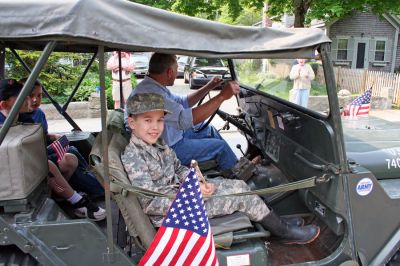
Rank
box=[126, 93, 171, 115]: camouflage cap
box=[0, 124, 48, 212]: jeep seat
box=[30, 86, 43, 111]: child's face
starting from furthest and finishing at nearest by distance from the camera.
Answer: box=[30, 86, 43, 111]: child's face, box=[126, 93, 171, 115]: camouflage cap, box=[0, 124, 48, 212]: jeep seat

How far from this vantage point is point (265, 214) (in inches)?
100

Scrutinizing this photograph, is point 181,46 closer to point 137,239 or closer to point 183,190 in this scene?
point 183,190

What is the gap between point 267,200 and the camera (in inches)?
124

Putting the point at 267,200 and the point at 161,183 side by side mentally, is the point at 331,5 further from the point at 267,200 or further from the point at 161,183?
the point at 161,183

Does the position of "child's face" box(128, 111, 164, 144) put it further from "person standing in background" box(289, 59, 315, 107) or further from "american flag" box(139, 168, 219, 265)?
"person standing in background" box(289, 59, 315, 107)

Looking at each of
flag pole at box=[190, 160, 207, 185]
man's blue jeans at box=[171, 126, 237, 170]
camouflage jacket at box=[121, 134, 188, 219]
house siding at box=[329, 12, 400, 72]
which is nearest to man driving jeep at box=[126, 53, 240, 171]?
man's blue jeans at box=[171, 126, 237, 170]

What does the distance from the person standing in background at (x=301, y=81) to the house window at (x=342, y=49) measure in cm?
2199

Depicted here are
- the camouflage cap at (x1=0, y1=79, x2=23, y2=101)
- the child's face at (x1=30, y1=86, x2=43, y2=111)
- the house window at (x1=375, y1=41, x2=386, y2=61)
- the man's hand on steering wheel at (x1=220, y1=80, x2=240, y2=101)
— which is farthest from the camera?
the house window at (x1=375, y1=41, x2=386, y2=61)

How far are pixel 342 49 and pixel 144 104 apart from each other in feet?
75.7

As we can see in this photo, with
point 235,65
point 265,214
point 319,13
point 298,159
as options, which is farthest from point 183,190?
point 319,13

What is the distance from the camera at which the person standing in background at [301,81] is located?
2.54 m

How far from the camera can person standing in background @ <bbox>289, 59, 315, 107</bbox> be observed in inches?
100

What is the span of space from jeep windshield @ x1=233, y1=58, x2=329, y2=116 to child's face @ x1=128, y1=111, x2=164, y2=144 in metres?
0.94

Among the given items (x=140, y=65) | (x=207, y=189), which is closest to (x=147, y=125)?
(x=207, y=189)
